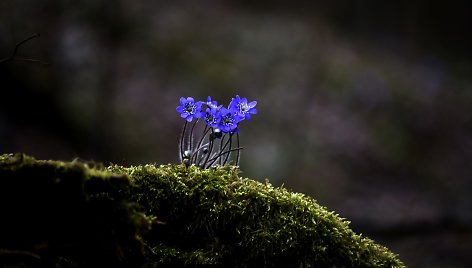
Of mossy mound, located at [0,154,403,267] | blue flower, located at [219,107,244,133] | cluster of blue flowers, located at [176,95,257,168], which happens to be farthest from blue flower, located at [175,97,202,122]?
mossy mound, located at [0,154,403,267]

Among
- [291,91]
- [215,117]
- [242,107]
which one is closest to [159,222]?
[215,117]

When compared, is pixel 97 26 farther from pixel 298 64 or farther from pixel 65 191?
pixel 65 191

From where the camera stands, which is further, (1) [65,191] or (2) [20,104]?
(2) [20,104]

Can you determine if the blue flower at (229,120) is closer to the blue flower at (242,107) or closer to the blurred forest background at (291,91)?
the blue flower at (242,107)

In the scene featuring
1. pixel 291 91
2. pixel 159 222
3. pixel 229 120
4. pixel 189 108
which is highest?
pixel 291 91

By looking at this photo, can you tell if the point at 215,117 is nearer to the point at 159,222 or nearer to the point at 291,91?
the point at 159,222

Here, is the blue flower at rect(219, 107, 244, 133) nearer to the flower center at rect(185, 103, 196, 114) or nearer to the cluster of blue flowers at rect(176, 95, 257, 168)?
the cluster of blue flowers at rect(176, 95, 257, 168)

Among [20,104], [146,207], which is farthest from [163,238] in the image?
[20,104]
